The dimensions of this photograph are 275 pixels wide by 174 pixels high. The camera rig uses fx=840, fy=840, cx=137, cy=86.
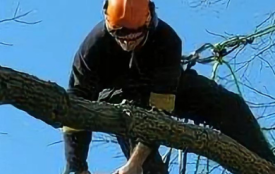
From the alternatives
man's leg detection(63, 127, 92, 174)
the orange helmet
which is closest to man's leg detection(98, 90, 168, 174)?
man's leg detection(63, 127, 92, 174)

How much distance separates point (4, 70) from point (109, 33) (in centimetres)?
93

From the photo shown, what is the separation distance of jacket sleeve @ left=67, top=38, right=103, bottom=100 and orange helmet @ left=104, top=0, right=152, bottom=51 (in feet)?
0.45

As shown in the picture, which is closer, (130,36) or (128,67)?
(130,36)

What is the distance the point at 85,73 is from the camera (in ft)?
10.3

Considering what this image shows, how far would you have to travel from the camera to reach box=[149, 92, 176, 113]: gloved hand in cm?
307

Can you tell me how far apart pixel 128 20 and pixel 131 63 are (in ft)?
0.82

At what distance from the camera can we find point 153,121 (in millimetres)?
2541

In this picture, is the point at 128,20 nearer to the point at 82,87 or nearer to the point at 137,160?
the point at 82,87

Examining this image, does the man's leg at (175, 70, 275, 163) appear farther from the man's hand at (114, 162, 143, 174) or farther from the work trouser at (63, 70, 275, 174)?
the man's hand at (114, 162, 143, 174)

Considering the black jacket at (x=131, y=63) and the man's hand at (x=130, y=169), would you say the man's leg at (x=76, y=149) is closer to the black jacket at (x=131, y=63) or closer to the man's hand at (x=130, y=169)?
the black jacket at (x=131, y=63)

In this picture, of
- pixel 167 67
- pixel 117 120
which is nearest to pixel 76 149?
pixel 167 67

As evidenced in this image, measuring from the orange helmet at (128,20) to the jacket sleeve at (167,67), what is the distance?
4.4 inches

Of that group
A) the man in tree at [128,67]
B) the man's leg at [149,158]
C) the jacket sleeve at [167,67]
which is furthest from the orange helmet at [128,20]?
the man's leg at [149,158]

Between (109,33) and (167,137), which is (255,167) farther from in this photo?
(109,33)
